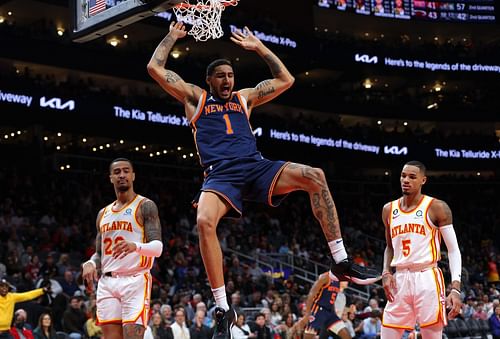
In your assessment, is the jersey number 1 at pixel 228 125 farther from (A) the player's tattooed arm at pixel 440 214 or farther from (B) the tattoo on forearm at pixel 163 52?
(A) the player's tattooed arm at pixel 440 214

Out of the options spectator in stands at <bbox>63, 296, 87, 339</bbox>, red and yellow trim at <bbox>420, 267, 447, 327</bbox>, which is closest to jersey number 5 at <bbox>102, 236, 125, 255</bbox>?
red and yellow trim at <bbox>420, 267, 447, 327</bbox>

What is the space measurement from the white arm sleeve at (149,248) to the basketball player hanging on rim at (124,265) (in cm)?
4

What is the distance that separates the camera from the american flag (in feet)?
27.1

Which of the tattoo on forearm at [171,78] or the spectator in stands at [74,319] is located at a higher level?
the tattoo on forearm at [171,78]

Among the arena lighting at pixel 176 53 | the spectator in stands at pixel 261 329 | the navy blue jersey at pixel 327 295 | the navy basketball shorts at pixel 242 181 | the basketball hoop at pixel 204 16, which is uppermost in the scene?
the arena lighting at pixel 176 53

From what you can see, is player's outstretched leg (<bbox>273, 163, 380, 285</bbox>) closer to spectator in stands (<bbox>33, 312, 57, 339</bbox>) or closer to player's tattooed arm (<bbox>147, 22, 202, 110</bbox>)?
player's tattooed arm (<bbox>147, 22, 202, 110</bbox>)

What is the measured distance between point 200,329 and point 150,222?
702 centimetres

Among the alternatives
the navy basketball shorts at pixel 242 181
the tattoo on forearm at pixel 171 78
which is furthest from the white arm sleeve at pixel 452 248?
the tattoo on forearm at pixel 171 78

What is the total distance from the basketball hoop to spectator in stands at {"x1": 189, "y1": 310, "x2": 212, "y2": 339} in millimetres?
7235

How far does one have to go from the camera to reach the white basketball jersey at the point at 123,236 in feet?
24.9

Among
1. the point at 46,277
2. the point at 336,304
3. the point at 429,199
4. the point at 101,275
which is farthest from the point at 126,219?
the point at 46,277

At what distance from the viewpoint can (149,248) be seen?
7086mm

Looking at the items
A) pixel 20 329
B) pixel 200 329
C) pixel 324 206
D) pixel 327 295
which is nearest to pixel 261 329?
pixel 200 329

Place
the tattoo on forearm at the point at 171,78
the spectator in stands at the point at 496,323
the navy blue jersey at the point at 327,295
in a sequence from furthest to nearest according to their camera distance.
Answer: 1. the spectator in stands at the point at 496,323
2. the navy blue jersey at the point at 327,295
3. the tattoo on forearm at the point at 171,78
